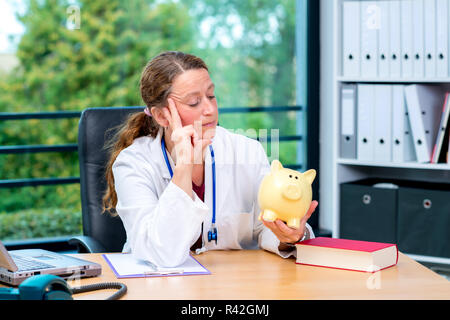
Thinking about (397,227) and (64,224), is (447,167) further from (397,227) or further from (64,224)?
(64,224)

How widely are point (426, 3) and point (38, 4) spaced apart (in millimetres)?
1870

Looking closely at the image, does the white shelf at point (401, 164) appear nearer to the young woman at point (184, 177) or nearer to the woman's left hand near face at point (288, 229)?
the young woman at point (184, 177)

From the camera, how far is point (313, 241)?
4.66ft

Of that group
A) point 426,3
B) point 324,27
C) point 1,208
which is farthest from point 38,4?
point 426,3

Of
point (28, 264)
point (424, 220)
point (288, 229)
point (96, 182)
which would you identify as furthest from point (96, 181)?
point (424, 220)

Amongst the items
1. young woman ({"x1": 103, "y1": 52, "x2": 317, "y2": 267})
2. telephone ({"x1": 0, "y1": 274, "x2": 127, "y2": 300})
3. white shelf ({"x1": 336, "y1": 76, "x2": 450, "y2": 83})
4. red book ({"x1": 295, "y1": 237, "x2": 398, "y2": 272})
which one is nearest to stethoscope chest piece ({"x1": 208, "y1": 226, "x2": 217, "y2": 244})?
young woman ({"x1": 103, "y1": 52, "x2": 317, "y2": 267})

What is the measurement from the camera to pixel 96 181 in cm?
191

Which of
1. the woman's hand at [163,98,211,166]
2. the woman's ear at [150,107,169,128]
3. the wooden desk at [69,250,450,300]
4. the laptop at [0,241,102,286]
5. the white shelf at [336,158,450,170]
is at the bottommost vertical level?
the wooden desk at [69,250,450,300]

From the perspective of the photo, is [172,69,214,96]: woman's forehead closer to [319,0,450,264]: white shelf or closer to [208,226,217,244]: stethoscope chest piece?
[208,226,217,244]: stethoscope chest piece

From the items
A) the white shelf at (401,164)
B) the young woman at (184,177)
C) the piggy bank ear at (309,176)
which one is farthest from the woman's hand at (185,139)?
the white shelf at (401,164)

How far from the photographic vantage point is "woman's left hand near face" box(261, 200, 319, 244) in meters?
1.34

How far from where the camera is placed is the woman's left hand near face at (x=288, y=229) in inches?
52.6

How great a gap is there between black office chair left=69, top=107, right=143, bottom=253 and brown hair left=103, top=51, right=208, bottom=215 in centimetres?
3

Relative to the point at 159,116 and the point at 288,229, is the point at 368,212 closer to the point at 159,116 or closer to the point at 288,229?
the point at 159,116
